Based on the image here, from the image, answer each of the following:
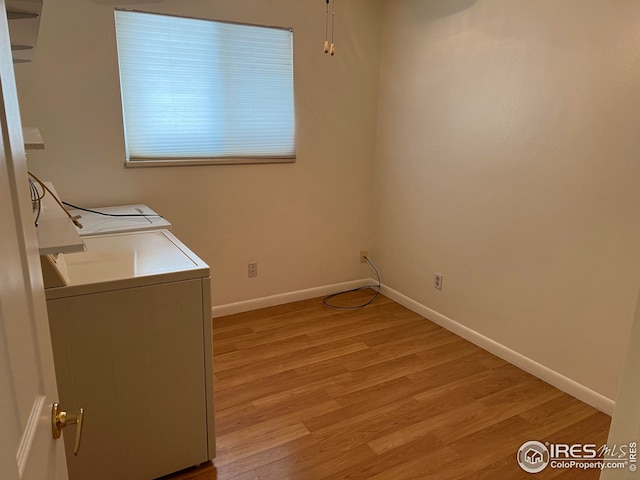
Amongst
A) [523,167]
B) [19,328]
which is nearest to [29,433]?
[19,328]

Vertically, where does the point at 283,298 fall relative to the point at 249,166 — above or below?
below

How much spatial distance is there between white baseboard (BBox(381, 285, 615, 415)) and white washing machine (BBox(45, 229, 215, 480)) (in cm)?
183

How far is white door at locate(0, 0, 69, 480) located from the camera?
61 centimetres

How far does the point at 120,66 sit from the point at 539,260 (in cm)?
268

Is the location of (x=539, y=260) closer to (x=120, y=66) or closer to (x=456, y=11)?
(x=456, y=11)

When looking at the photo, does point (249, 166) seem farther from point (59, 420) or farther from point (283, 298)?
point (59, 420)

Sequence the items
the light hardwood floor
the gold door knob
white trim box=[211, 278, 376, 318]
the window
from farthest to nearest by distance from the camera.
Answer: white trim box=[211, 278, 376, 318] < the window < the light hardwood floor < the gold door knob

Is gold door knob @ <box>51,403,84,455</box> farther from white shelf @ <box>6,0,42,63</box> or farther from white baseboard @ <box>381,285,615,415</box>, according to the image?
white baseboard @ <box>381,285,615,415</box>

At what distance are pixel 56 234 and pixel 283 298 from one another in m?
2.39

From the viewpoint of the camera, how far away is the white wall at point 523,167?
7.23ft

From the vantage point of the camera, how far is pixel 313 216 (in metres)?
3.64

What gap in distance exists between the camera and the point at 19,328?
0.69 metres

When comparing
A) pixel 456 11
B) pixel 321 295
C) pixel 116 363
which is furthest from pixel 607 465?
pixel 321 295

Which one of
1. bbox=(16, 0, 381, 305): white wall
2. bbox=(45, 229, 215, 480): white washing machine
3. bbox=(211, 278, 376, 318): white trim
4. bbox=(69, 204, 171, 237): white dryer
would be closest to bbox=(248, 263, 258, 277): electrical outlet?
bbox=(16, 0, 381, 305): white wall
